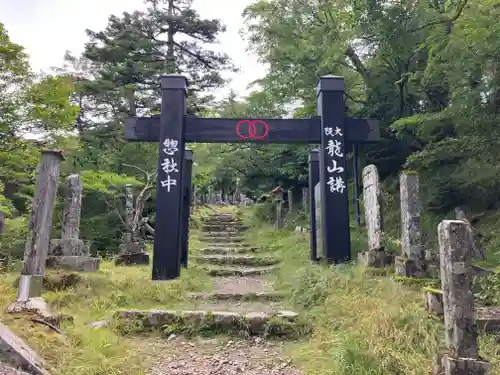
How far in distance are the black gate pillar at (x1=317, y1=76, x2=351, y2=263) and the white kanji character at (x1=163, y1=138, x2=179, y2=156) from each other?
3069 millimetres

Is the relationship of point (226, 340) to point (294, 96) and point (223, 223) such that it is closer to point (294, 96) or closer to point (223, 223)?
point (294, 96)

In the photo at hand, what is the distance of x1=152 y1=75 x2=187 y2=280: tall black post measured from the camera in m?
7.67

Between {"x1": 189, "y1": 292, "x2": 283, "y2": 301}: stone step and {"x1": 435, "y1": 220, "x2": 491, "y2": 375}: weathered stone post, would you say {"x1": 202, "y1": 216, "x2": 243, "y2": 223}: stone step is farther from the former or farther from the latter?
{"x1": 435, "y1": 220, "x2": 491, "y2": 375}: weathered stone post

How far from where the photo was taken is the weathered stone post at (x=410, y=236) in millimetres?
5988

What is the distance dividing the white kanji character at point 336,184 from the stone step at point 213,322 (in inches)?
138

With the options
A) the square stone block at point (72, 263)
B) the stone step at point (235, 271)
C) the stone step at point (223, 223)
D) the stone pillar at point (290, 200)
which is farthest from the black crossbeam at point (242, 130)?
the stone step at point (223, 223)

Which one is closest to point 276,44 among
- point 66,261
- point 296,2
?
point 296,2

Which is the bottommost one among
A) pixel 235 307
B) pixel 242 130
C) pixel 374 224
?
pixel 235 307

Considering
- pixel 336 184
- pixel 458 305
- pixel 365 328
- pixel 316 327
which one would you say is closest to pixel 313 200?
pixel 336 184

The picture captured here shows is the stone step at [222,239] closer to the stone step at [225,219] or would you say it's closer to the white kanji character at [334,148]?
the stone step at [225,219]

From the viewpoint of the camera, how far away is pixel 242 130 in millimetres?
8250

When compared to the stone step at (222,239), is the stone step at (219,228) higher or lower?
higher

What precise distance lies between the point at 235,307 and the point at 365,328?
266 cm

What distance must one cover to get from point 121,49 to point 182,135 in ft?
33.3
